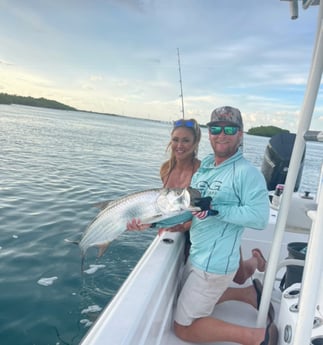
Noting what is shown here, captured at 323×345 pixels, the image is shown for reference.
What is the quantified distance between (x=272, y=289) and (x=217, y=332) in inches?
19.7

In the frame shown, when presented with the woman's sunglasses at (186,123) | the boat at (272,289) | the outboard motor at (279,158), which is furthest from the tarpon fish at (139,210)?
the outboard motor at (279,158)

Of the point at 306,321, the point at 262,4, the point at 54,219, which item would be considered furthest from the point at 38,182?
the point at 306,321

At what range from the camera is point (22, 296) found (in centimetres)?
388

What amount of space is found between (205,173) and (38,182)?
26.8 feet

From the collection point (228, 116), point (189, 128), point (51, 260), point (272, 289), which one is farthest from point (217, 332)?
point (51, 260)

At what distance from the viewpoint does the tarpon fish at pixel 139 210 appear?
84.7 inches

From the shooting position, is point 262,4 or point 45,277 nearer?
point 262,4

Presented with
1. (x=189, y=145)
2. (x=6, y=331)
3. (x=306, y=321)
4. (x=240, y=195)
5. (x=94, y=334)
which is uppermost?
(x=189, y=145)

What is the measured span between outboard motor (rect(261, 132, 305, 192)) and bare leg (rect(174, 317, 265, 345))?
122 inches

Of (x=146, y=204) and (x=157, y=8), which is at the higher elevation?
(x=157, y=8)

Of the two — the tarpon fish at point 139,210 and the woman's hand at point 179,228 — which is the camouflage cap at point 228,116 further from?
the woman's hand at point 179,228

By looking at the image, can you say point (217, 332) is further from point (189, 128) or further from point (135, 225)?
point (189, 128)

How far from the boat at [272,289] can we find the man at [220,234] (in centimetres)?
13

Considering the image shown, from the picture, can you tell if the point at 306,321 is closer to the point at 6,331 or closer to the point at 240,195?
the point at 240,195
